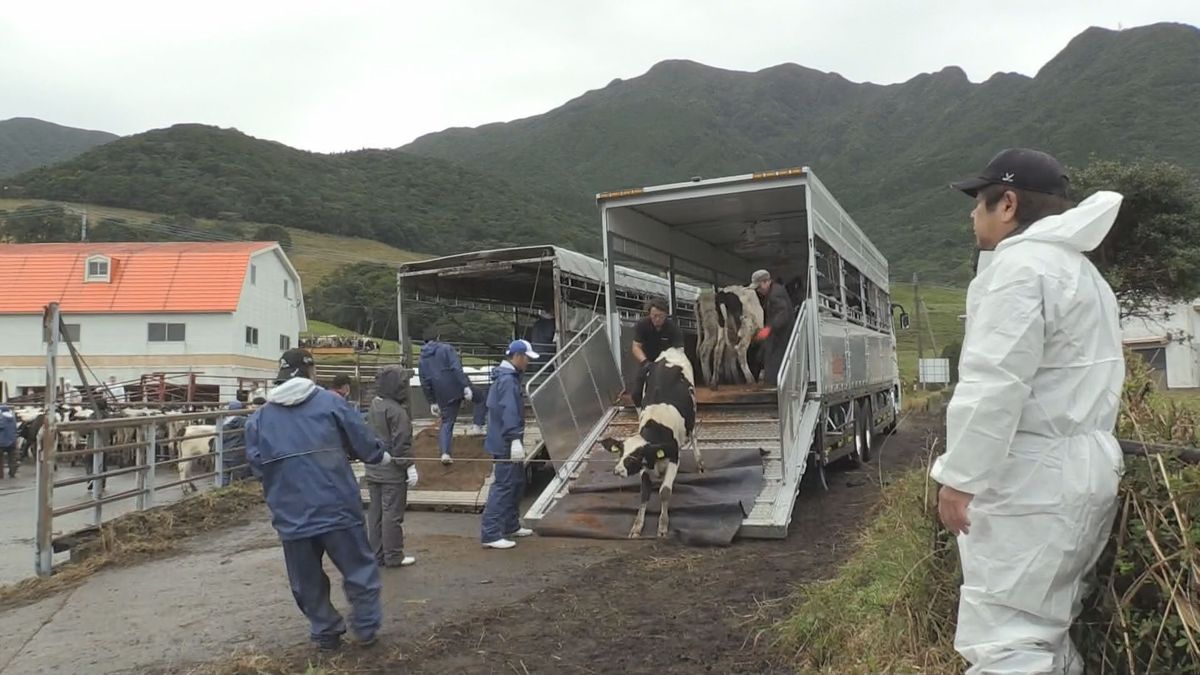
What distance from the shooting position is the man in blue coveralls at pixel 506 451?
7750 millimetres

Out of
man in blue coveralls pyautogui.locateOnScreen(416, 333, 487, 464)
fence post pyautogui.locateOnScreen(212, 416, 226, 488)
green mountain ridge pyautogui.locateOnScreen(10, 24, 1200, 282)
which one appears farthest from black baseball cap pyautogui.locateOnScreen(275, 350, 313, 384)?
green mountain ridge pyautogui.locateOnScreen(10, 24, 1200, 282)

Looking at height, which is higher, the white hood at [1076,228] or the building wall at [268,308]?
the building wall at [268,308]

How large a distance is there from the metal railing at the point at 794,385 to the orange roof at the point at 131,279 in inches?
1314

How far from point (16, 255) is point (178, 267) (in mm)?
8105

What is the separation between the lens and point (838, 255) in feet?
36.2

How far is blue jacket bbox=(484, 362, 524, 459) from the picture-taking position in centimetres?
784

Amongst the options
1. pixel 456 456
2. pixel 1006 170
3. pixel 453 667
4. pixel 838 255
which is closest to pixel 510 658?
pixel 453 667

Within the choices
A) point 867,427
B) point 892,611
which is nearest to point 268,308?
point 867,427

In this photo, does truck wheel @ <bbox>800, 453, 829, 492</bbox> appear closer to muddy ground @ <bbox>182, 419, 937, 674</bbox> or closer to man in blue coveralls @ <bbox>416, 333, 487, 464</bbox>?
muddy ground @ <bbox>182, 419, 937, 674</bbox>

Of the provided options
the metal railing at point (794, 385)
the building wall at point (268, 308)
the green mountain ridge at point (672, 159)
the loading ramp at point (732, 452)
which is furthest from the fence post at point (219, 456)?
the green mountain ridge at point (672, 159)

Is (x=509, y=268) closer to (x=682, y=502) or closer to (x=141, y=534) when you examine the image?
(x=682, y=502)

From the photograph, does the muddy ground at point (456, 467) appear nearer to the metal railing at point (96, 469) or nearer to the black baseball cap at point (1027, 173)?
the metal railing at point (96, 469)

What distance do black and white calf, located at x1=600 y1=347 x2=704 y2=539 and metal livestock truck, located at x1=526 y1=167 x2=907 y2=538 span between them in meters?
0.76

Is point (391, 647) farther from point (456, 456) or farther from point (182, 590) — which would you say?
point (456, 456)
